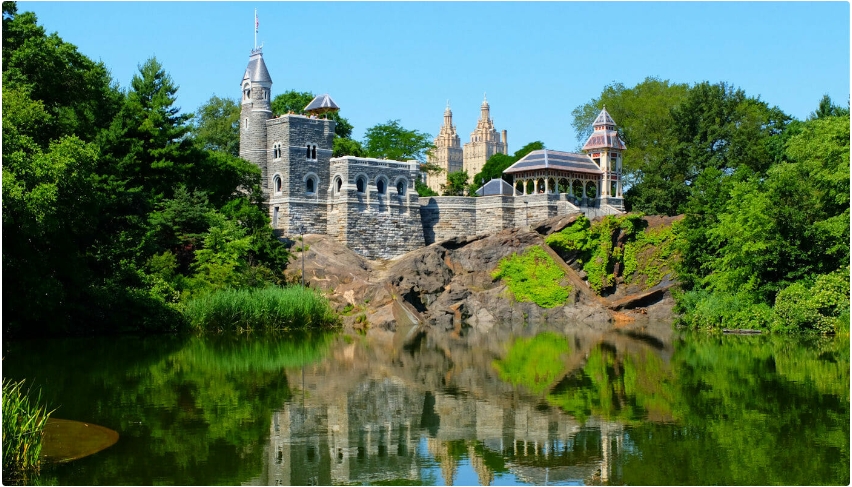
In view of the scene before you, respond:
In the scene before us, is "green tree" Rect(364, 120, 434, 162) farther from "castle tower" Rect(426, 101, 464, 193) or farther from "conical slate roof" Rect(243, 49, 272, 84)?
"castle tower" Rect(426, 101, 464, 193)

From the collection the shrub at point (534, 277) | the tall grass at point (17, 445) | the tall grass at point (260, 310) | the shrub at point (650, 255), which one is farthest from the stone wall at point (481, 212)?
the tall grass at point (17, 445)

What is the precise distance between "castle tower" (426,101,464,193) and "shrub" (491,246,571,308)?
87.3 metres

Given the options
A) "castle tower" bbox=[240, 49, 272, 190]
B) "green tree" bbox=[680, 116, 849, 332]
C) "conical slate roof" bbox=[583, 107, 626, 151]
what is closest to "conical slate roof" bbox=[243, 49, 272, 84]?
"castle tower" bbox=[240, 49, 272, 190]

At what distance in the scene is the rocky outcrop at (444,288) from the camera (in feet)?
132

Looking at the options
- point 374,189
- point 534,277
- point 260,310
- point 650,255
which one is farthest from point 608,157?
point 260,310

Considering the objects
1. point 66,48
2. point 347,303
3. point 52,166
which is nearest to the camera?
point 52,166

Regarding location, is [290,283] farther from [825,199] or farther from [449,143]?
[449,143]

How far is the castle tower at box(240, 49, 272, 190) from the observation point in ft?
153

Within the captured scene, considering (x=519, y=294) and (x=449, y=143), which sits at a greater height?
(x=449, y=143)

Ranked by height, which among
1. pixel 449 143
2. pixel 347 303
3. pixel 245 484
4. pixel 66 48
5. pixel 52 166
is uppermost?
pixel 449 143

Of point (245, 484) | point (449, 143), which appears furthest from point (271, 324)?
point (449, 143)

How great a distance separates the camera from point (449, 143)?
139000mm

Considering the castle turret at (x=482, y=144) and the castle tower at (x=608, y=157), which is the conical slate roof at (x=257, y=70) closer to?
the castle tower at (x=608, y=157)

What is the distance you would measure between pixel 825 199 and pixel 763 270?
11.5 feet
